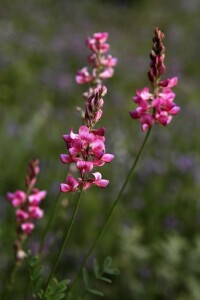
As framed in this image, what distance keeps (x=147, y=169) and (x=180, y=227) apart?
972 millimetres

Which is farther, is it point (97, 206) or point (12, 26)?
point (12, 26)

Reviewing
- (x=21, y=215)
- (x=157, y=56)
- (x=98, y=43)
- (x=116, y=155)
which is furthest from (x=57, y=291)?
(x=116, y=155)

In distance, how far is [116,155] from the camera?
5.35 m

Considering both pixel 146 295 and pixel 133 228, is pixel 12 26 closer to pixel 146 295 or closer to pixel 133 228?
pixel 133 228

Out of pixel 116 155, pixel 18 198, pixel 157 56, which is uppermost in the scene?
pixel 116 155

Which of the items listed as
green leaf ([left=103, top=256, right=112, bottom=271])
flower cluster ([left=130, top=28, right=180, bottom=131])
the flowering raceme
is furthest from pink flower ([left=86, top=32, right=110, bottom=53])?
green leaf ([left=103, top=256, right=112, bottom=271])

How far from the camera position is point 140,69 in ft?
30.7

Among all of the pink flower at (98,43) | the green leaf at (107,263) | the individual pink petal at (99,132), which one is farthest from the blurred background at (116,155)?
the individual pink petal at (99,132)

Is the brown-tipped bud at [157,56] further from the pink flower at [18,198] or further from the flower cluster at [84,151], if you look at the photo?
the pink flower at [18,198]

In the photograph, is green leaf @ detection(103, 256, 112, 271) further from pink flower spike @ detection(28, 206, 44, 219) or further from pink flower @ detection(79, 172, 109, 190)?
pink flower @ detection(79, 172, 109, 190)

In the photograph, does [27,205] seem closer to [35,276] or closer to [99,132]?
[35,276]

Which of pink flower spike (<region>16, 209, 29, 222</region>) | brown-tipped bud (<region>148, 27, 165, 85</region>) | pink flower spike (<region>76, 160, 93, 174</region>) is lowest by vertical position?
Result: pink flower spike (<region>16, 209, 29, 222</region>)

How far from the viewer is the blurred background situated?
3691mm

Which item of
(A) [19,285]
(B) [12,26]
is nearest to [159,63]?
(A) [19,285]
